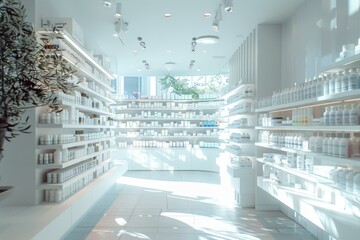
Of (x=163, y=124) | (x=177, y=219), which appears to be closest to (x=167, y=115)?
(x=163, y=124)

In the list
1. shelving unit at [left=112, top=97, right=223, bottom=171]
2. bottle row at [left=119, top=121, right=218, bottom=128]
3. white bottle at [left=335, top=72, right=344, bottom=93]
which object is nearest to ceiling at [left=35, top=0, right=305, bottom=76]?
shelving unit at [left=112, top=97, right=223, bottom=171]

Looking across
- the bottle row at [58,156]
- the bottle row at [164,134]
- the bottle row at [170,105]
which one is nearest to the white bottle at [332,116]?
the bottle row at [58,156]

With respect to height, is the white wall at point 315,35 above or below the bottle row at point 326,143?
above

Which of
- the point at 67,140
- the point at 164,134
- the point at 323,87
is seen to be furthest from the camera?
the point at 164,134

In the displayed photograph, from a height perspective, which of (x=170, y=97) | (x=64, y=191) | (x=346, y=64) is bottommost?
(x=64, y=191)

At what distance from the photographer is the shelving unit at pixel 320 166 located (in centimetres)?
257

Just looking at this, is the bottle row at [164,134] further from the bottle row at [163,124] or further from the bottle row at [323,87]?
the bottle row at [323,87]

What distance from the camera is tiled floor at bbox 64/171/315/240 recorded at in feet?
13.6

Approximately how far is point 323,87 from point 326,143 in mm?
574

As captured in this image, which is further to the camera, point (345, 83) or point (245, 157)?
point (245, 157)

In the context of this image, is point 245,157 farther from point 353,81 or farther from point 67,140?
A: point 353,81

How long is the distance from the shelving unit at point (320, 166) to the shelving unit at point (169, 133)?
553cm

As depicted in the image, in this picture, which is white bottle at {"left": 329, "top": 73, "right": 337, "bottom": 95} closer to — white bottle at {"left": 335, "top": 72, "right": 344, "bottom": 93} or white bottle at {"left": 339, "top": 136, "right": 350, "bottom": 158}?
white bottle at {"left": 335, "top": 72, "right": 344, "bottom": 93}

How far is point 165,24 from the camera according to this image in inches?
228
